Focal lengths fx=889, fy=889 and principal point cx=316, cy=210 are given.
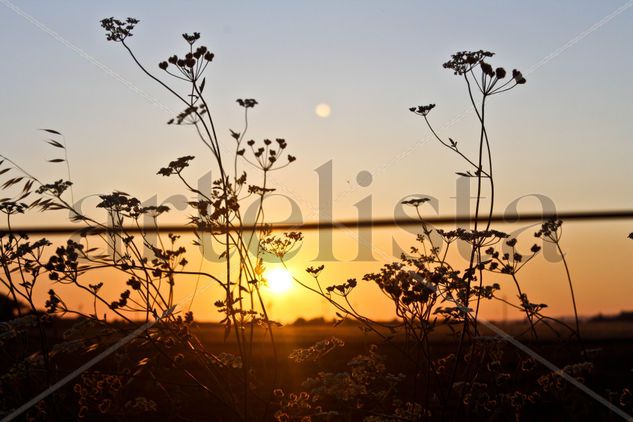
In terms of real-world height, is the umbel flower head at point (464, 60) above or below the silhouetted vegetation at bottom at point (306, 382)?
above

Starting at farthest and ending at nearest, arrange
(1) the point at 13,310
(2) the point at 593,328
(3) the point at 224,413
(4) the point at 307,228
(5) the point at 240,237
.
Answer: (1) the point at 13,310 < (2) the point at 593,328 < (4) the point at 307,228 < (3) the point at 224,413 < (5) the point at 240,237

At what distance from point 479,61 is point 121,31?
1557 millimetres

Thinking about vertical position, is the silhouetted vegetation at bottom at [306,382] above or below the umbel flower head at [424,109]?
below

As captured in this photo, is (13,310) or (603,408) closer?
(603,408)

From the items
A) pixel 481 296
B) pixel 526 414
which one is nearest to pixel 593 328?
pixel 526 414

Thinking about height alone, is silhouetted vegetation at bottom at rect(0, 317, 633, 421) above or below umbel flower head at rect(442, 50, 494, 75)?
below

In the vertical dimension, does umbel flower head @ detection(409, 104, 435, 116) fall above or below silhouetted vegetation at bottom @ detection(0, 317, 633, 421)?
above

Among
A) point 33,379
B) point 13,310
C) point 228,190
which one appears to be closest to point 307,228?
point 228,190

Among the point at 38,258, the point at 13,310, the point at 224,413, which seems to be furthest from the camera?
the point at 13,310

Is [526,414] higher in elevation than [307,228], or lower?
lower

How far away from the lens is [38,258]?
3.88 meters

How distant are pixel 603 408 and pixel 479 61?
168cm

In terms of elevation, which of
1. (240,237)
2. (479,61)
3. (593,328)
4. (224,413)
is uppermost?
(479,61)

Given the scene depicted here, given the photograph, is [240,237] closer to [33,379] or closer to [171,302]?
[171,302]
